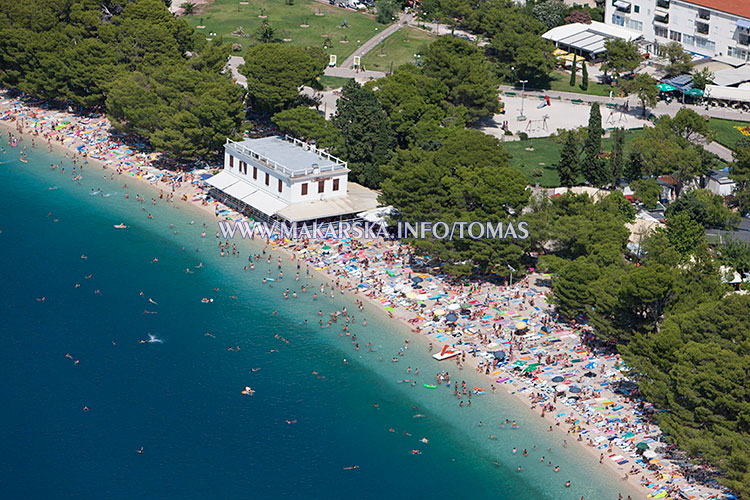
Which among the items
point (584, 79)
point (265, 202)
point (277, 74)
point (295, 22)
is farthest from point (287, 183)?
point (295, 22)

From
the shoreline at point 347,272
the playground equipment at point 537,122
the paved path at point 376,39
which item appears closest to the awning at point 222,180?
the shoreline at point 347,272

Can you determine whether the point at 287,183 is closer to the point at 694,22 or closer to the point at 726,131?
the point at 726,131

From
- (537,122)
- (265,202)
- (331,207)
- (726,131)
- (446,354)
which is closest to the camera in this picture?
(446,354)

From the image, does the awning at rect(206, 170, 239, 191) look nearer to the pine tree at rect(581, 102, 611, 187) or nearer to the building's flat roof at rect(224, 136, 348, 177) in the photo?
the building's flat roof at rect(224, 136, 348, 177)

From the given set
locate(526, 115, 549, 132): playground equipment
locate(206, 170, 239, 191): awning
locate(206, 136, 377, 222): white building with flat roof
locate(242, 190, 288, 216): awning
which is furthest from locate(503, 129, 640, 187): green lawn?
locate(206, 170, 239, 191): awning

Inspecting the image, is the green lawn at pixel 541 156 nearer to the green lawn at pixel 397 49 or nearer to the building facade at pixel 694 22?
the building facade at pixel 694 22

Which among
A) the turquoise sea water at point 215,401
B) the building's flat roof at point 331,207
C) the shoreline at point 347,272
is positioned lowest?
the turquoise sea water at point 215,401

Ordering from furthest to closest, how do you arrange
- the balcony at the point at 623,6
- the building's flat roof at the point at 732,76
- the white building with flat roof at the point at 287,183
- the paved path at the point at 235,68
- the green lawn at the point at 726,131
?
the balcony at the point at 623,6, the paved path at the point at 235,68, the building's flat roof at the point at 732,76, the green lawn at the point at 726,131, the white building with flat roof at the point at 287,183
